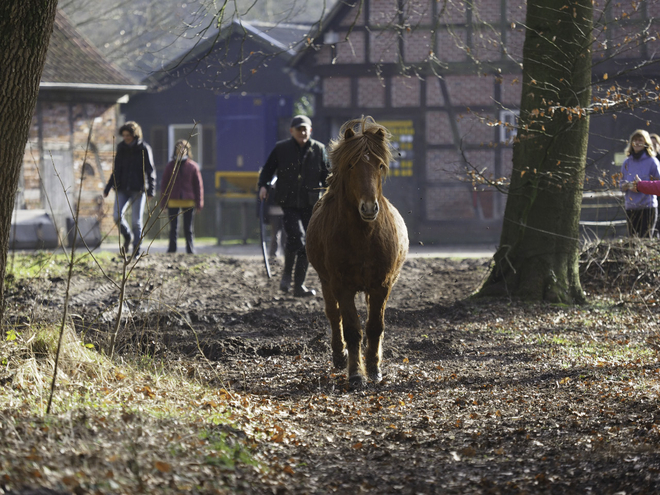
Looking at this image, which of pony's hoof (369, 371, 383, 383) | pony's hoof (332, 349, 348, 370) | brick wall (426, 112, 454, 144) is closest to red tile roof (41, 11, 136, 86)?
brick wall (426, 112, 454, 144)

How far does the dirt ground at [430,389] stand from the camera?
4.16 m

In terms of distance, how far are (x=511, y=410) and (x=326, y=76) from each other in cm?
1869

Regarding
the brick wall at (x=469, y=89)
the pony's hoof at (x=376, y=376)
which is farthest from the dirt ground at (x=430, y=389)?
the brick wall at (x=469, y=89)

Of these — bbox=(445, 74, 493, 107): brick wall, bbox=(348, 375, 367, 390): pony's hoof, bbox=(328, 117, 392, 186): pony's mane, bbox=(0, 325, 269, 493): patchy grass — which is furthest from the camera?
bbox=(445, 74, 493, 107): brick wall

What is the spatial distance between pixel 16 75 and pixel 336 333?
3148 mm

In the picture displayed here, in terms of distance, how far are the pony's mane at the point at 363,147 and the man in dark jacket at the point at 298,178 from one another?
13.4 feet

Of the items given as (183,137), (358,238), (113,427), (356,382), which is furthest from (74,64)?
(113,427)

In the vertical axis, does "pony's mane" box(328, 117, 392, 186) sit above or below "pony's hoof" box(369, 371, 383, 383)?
above

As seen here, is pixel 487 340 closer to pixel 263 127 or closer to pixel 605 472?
pixel 605 472

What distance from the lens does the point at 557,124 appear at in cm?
947

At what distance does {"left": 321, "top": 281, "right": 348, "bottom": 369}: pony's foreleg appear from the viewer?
21.9ft

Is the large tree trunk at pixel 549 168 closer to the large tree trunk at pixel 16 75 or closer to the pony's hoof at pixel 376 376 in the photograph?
the pony's hoof at pixel 376 376

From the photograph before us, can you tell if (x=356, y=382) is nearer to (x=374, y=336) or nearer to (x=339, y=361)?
(x=374, y=336)

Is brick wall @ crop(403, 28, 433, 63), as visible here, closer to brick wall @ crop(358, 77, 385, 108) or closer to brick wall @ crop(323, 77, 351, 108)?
brick wall @ crop(358, 77, 385, 108)
